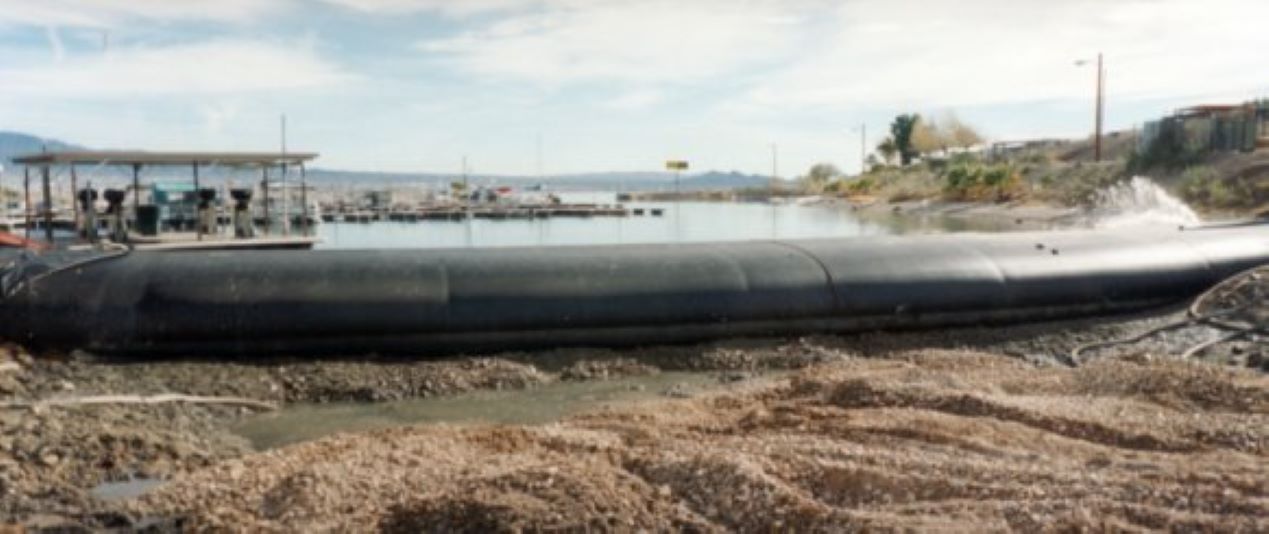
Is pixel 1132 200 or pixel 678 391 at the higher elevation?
pixel 1132 200

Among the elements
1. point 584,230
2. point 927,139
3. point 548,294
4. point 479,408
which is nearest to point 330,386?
point 479,408

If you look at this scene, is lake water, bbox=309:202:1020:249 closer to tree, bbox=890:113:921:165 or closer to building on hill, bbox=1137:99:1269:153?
building on hill, bbox=1137:99:1269:153

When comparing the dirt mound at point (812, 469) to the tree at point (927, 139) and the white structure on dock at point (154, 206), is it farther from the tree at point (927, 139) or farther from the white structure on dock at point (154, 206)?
the tree at point (927, 139)

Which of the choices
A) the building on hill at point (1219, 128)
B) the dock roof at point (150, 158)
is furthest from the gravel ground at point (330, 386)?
the building on hill at point (1219, 128)

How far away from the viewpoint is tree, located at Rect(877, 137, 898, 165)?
90.2 metres

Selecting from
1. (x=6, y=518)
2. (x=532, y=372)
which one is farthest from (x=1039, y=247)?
(x=6, y=518)

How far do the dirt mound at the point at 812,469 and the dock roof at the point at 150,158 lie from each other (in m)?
13.9

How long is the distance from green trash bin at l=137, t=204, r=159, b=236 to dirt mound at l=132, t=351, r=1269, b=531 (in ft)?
51.2

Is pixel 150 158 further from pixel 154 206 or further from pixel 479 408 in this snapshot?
pixel 479 408

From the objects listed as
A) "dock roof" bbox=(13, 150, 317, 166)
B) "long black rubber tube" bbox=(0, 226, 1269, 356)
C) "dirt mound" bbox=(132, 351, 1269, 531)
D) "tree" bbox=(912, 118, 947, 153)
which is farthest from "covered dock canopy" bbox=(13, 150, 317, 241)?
"tree" bbox=(912, 118, 947, 153)

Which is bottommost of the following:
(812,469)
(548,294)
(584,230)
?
(812,469)

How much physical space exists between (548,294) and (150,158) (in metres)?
12.5

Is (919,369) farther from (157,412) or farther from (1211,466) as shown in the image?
(157,412)

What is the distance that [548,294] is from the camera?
9.49 metres
